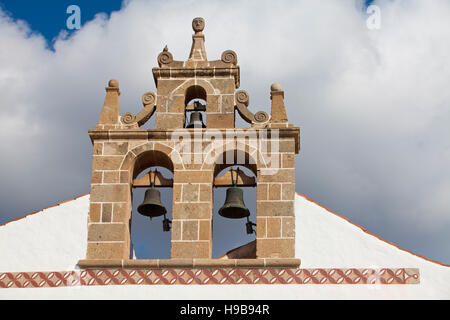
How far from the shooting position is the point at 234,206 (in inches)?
949

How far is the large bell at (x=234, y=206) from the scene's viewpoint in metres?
24.1

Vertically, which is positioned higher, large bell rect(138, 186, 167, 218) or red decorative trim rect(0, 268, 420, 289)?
large bell rect(138, 186, 167, 218)

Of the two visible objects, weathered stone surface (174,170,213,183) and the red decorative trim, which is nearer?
the red decorative trim

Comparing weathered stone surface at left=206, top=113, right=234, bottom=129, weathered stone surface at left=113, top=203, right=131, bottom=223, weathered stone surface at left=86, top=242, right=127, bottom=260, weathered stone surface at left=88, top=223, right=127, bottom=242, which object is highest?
weathered stone surface at left=206, top=113, right=234, bottom=129

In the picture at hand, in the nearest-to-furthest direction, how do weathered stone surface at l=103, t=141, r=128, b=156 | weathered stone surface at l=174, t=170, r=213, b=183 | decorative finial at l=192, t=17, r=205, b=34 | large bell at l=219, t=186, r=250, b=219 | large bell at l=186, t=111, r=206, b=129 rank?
weathered stone surface at l=174, t=170, r=213, b=183
large bell at l=219, t=186, r=250, b=219
weathered stone surface at l=103, t=141, r=128, b=156
large bell at l=186, t=111, r=206, b=129
decorative finial at l=192, t=17, r=205, b=34

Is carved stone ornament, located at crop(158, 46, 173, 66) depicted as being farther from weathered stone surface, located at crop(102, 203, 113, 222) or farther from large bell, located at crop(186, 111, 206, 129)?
weathered stone surface, located at crop(102, 203, 113, 222)

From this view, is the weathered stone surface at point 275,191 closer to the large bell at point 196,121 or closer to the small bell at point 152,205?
the large bell at point 196,121

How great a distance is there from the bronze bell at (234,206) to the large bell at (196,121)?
132cm

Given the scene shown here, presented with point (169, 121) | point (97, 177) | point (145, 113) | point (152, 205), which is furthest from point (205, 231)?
point (145, 113)

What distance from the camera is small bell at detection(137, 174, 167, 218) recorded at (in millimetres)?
24344

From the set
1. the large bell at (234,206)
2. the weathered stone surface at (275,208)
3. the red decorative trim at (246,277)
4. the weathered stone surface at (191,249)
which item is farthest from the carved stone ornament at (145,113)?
the red decorative trim at (246,277)

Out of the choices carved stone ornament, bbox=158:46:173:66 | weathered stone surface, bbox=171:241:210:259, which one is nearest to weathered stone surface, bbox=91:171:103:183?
weathered stone surface, bbox=171:241:210:259
